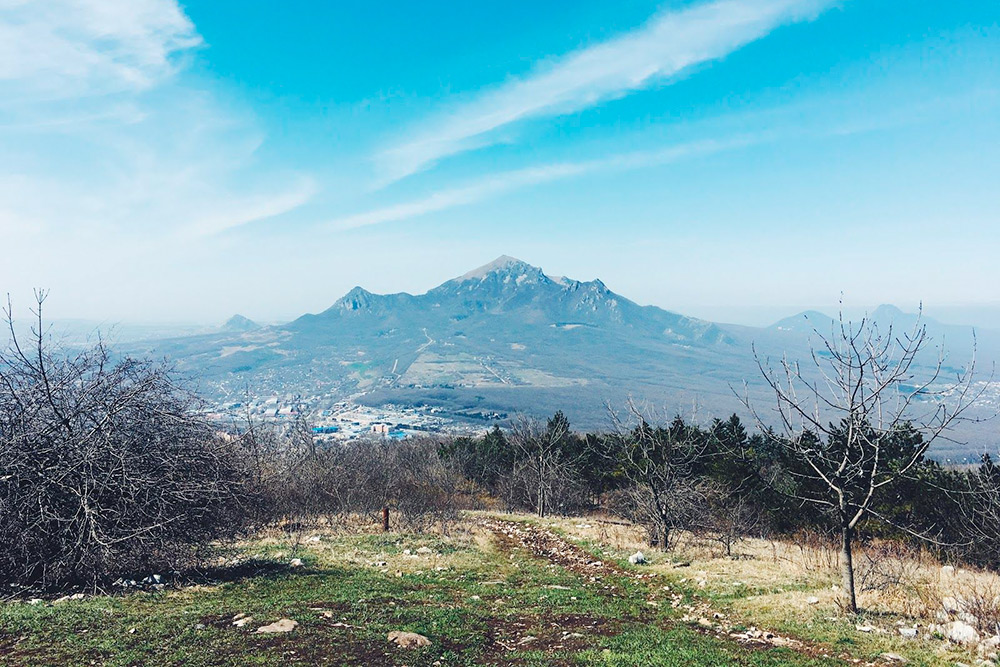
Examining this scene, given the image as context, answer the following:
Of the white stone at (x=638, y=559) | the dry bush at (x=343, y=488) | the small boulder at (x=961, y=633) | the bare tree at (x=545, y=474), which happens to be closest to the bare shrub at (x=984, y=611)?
the small boulder at (x=961, y=633)

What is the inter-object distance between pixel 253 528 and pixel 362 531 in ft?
14.0

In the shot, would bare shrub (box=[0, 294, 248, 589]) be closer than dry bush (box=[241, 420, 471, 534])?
Yes

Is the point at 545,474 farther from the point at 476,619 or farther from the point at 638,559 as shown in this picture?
the point at 476,619

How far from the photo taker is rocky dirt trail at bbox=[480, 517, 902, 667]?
900 centimetres

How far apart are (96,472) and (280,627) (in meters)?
5.81

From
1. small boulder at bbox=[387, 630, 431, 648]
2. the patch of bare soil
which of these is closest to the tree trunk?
the patch of bare soil

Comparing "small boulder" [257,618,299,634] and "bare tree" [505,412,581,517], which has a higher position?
"small boulder" [257,618,299,634]

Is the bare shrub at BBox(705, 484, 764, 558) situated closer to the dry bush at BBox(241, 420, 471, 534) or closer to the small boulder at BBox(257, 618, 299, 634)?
the dry bush at BBox(241, 420, 471, 534)

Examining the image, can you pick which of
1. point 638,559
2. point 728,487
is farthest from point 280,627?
point 728,487

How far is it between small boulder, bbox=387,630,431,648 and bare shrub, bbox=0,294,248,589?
6.03m

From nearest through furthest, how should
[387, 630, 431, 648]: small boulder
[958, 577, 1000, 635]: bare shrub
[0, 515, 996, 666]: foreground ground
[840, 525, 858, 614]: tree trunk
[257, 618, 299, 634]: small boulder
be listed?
[0, 515, 996, 666]: foreground ground → [387, 630, 431, 648]: small boulder → [958, 577, 1000, 635]: bare shrub → [257, 618, 299, 634]: small boulder → [840, 525, 858, 614]: tree trunk

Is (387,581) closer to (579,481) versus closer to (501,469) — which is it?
(579,481)

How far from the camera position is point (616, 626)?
10289 mm

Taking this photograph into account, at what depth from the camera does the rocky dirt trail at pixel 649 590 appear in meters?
9.00
